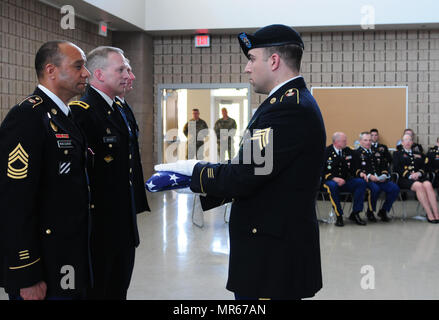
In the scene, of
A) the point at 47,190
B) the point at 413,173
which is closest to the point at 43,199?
the point at 47,190

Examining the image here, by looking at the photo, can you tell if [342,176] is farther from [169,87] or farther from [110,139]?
[110,139]

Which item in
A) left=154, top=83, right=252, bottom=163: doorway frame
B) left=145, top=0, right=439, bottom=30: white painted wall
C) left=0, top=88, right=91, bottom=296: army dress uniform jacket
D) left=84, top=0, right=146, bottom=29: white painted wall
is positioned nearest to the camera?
left=0, top=88, right=91, bottom=296: army dress uniform jacket

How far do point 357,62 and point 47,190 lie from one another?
9325mm

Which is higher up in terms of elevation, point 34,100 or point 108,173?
point 34,100

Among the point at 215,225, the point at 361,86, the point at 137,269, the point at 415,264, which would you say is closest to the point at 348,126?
the point at 361,86

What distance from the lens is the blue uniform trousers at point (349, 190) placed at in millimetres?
6891

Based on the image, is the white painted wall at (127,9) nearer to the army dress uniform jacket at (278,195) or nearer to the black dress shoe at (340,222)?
the black dress shoe at (340,222)

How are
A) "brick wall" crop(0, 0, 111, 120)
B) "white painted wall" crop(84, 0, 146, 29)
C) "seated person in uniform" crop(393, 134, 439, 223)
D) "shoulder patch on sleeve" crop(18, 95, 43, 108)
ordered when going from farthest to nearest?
1. "white painted wall" crop(84, 0, 146, 29)
2. "seated person in uniform" crop(393, 134, 439, 223)
3. "brick wall" crop(0, 0, 111, 120)
4. "shoulder patch on sleeve" crop(18, 95, 43, 108)

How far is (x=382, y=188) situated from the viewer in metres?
7.37

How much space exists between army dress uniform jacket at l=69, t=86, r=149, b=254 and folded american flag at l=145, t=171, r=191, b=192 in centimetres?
54

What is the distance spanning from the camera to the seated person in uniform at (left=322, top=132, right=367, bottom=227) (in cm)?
700

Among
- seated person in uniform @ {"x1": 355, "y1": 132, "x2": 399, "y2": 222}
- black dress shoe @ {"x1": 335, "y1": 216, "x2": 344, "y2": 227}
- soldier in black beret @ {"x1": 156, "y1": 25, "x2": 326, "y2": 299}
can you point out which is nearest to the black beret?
soldier in black beret @ {"x1": 156, "y1": 25, "x2": 326, "y2": 299}

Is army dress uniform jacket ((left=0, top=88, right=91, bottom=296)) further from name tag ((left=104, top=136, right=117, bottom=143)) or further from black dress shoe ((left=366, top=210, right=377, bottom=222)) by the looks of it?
black dress shoe ((left=366, top=210, right=377, bottom=222))

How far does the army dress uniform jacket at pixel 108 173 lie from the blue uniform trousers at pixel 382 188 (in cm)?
556
